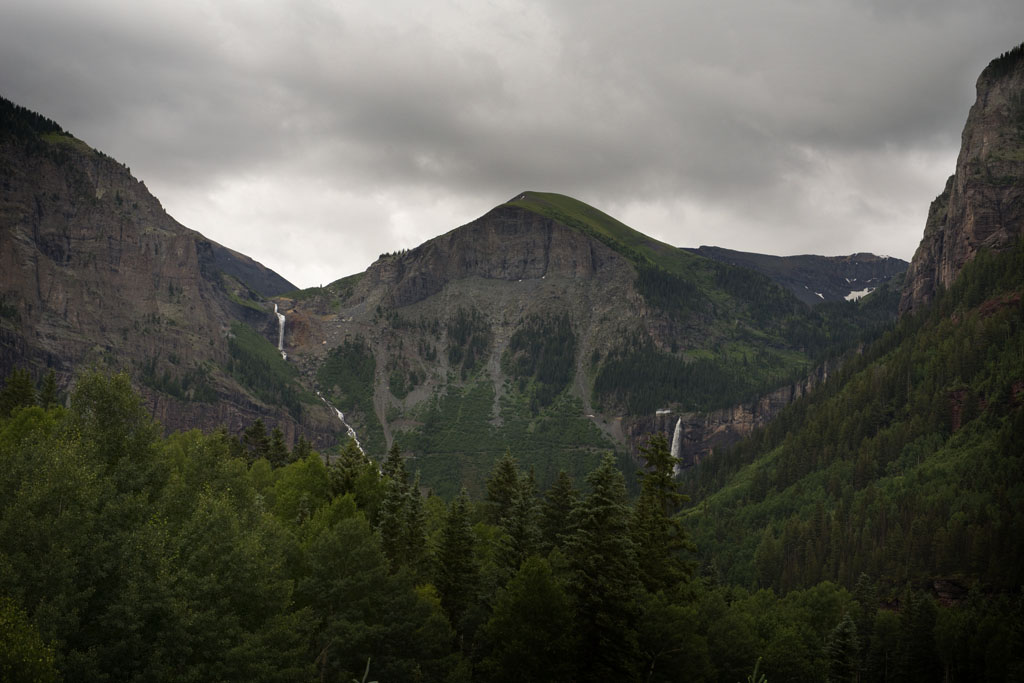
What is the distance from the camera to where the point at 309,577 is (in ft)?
179

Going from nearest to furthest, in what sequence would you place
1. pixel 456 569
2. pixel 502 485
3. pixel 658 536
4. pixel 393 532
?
1. pixel 658 536
2. pixel 456 569
3. pixel 393 532
4. pixel 502 485

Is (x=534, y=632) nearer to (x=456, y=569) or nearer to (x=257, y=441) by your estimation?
(x=456, y=569)

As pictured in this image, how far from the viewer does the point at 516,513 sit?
196 feet

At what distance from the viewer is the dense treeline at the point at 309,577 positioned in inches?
1592

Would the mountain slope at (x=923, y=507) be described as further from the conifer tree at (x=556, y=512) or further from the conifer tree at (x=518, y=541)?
the conifer tree at (x=518, y=541)

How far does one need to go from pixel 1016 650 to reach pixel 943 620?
8.71m

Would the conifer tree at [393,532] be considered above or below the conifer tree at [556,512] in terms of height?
below

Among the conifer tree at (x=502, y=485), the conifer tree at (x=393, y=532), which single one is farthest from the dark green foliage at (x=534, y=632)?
the conifer tree at (x=502, y=485)

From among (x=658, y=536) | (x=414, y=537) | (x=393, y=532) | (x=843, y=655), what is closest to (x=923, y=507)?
(x=843, y=655)

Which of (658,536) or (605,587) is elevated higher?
A: (658,536)

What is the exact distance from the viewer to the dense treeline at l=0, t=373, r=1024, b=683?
133 feet

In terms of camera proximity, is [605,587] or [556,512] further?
[556,512]

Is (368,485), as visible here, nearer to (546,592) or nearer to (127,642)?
(546,592)

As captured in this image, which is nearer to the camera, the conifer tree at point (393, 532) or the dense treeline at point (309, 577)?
the dense treeline at point (309, 577)
